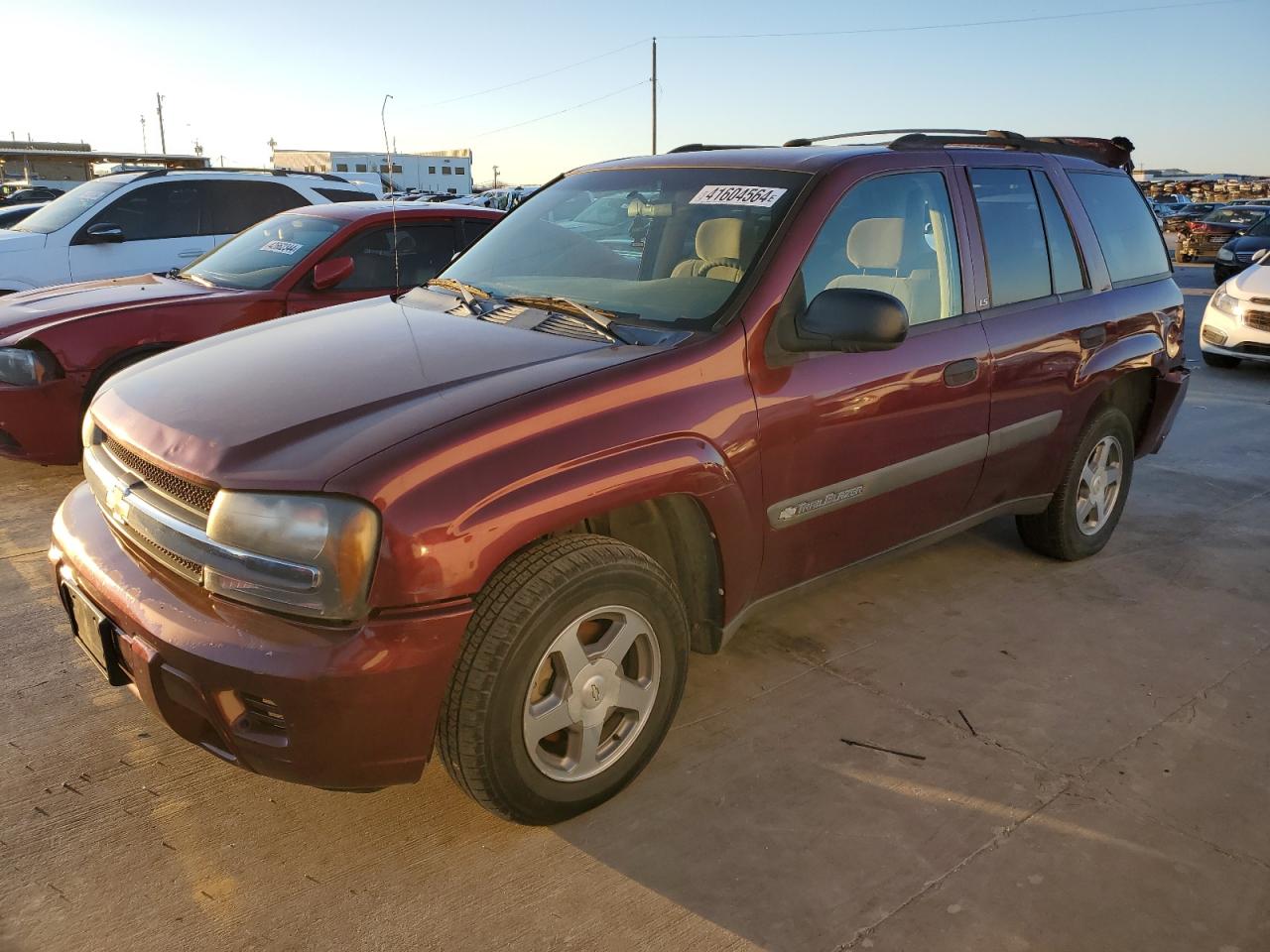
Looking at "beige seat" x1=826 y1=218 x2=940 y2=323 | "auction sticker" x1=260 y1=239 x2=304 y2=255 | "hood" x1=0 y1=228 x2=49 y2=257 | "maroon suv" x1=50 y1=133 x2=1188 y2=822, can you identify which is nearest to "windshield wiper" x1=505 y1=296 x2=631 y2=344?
"maroon suv" x1=50 y1=133 x2=1188 y2=822

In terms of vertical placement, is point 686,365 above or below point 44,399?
above

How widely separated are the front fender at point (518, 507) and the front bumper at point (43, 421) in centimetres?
364

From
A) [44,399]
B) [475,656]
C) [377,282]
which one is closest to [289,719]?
[475,656]

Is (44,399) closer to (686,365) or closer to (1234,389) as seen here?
(686,365)

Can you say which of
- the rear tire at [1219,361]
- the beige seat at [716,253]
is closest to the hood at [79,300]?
the beige seat at [716,253]

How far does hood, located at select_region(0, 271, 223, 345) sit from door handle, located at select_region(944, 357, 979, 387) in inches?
160

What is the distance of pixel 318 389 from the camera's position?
98.8 inches

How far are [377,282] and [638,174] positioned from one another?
2.86 meters

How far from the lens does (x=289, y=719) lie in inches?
83.0

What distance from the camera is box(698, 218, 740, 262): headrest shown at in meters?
3.07

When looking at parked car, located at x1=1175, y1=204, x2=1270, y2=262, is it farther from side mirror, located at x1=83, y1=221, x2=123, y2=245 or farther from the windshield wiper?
the windshield wiper

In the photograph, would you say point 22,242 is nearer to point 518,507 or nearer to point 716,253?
point 716,253

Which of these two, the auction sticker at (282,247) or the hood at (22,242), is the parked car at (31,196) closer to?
the hood at (22,242)

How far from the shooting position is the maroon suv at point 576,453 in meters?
2.13
